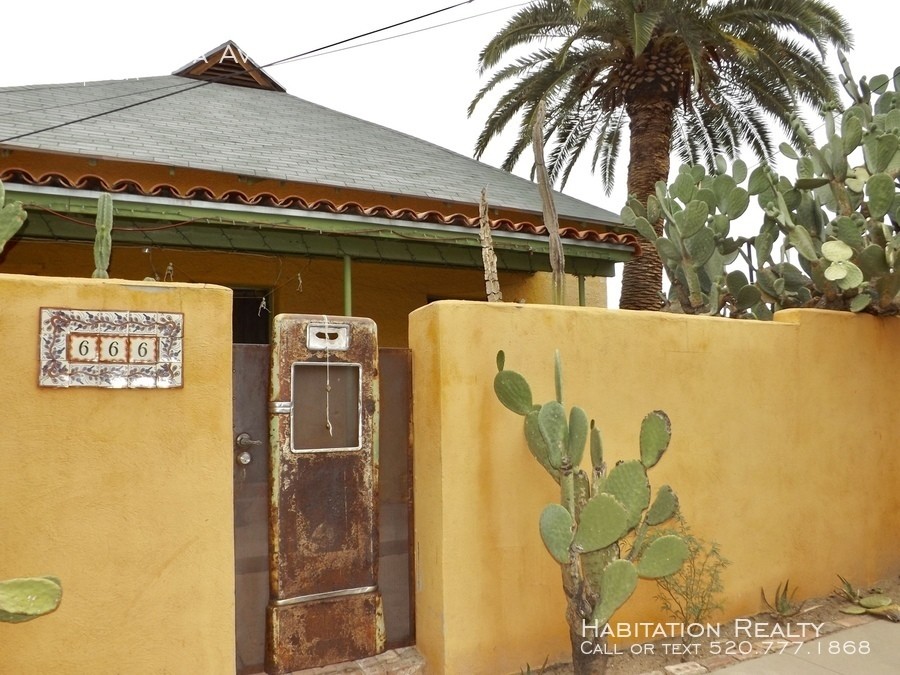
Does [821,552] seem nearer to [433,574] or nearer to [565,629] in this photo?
[565,629]

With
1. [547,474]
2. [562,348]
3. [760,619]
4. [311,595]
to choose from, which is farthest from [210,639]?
[760,619]

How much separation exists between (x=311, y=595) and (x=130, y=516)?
Answer: 3.53 feet

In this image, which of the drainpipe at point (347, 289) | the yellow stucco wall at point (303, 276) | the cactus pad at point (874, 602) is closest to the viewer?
the cactus pad at point (874, 602)

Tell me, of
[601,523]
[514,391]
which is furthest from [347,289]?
[601,523]

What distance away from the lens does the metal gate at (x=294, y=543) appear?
3758 millimetres

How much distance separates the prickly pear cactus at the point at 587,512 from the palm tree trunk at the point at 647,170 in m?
7.87

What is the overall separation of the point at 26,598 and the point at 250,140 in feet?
25.2

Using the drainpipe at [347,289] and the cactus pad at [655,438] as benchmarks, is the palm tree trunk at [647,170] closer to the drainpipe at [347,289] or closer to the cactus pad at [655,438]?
the drainpipe at [347,289]

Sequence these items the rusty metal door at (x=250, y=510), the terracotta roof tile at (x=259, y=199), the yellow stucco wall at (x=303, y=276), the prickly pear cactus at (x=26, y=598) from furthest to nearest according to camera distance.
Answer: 1. the yellow stucco wall at (x=303, y=276)
2. the terracotta roof tile at (x=259, y=199)
3. the rusty metal door at (x=250, y=510)
4. the prickly pear cactus at (x=26, y=598)

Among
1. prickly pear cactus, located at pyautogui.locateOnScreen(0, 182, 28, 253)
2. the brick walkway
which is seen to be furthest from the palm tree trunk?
prickly pear cactus, located at pyautogui.locateOnScreen(0, 182, 28, 253)

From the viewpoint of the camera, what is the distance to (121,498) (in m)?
3.36

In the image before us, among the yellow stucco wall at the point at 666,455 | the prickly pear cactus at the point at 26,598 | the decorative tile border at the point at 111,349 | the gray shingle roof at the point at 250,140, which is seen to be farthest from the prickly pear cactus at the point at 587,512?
the gray shingle roof at the point at 250,140

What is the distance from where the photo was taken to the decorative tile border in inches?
129

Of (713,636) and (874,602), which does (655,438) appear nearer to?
(713,636)
